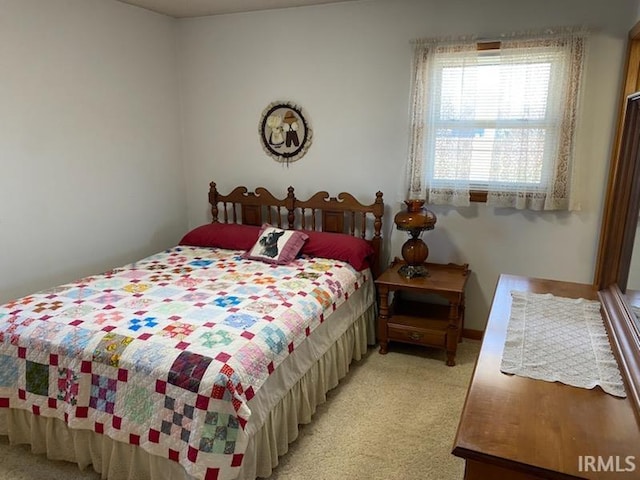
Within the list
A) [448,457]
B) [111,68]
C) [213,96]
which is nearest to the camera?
[448,457]

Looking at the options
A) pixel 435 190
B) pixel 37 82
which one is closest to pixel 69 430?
pixel 37 82

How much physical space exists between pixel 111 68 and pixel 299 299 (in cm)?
230

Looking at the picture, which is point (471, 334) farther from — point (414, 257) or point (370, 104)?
point (370, 104)

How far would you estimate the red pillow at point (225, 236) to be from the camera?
3529 millimetres

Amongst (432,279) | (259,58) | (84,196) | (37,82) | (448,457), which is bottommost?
(448,457)

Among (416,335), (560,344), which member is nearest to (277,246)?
(416,335)

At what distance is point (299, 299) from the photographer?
8.23 feet

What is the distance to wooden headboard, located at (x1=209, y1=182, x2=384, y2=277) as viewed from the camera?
3.48 m

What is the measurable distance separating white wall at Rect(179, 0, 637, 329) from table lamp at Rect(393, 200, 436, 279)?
0.30m

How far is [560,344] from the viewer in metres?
1.63

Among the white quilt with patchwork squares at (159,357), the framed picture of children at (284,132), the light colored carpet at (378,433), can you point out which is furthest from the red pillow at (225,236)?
the light colored carpet at (378,433)

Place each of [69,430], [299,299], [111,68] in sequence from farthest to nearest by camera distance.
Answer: [111,68] < [299,299] < [69,430]

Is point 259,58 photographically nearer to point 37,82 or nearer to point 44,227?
point 37,82

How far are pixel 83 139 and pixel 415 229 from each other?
2.40 meters
